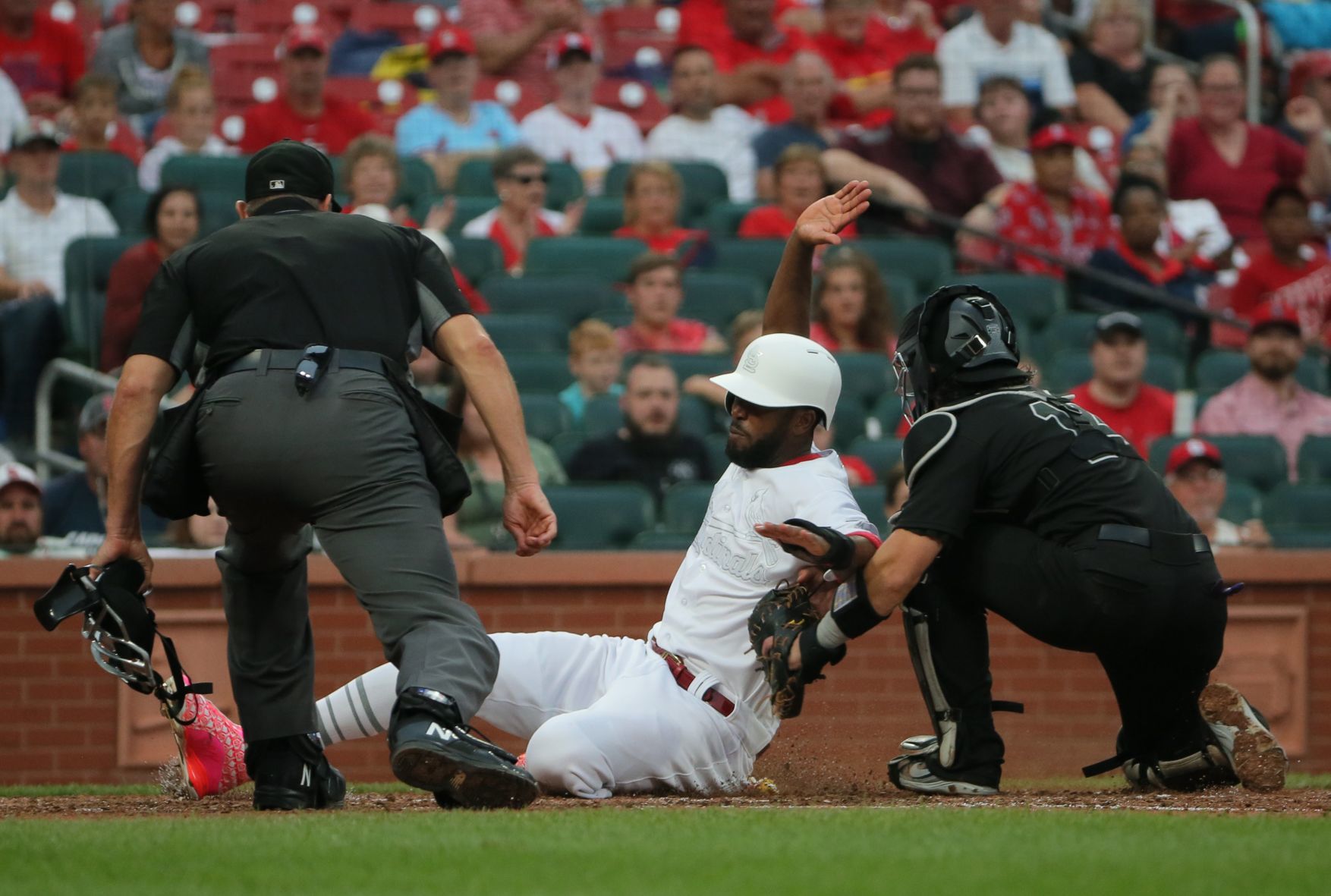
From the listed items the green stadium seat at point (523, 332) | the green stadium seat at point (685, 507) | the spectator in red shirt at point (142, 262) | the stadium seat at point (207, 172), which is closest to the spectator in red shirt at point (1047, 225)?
the green stadium seat at point (523, 332)

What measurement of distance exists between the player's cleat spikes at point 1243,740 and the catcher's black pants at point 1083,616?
0.05 m

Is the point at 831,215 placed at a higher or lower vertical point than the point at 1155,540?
higher

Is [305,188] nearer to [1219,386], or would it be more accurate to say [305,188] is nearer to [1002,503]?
→ [1002,503]

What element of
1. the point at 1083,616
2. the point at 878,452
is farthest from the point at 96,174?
the point at 1083,616

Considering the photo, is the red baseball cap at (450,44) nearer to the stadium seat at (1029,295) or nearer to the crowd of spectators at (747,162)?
the crowd of spectators at (747,162)

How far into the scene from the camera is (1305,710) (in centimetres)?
795

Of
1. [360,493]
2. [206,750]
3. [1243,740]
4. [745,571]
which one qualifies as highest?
[360,493]

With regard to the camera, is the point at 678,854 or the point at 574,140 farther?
the point at 574,140

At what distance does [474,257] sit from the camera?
9930mm

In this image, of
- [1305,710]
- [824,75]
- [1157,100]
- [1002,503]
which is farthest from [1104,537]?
[1157,100]

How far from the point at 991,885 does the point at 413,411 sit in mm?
1999

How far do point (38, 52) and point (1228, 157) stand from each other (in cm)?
735

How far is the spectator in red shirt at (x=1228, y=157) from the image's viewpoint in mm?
11625

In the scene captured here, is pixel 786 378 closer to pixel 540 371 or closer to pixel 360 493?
pixel 360 493
